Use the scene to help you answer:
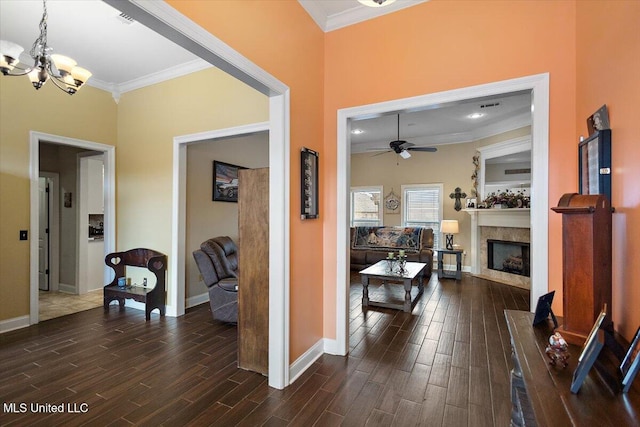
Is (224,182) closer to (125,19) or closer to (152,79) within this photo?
(152,79)

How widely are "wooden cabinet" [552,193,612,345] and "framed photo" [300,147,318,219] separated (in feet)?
5.65

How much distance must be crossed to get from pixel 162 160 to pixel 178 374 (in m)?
2.81

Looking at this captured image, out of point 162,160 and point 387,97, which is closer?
point 387,97

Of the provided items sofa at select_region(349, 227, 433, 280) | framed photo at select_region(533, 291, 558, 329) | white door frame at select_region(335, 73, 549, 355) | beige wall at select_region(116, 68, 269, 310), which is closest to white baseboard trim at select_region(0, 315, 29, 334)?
beige wall at select_region(116, 68, 269, 310)

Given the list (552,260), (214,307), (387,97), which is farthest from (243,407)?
(387,97)

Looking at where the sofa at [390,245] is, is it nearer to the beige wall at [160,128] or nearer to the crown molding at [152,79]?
the beige wall at [160,128]

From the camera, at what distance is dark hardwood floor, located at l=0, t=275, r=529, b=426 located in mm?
1952

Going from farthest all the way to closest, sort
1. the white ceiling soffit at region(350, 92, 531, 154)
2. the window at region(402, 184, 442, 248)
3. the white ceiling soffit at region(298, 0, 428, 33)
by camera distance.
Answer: the window at region(402, 184, 442, 248), the white ceiling soffit at region(350, 92, 531, 154), the white ceiling soffit at region(298, 0, 428, 33)

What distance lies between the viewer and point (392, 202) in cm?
772

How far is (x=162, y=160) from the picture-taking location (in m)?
4.02

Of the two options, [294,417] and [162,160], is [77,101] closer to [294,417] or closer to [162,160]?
[162,160]

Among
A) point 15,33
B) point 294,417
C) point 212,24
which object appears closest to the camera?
point 212,24

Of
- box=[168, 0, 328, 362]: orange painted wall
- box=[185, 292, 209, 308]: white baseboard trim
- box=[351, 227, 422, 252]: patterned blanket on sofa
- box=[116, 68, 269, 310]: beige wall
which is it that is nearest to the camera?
box=[168, 0, 328, 362]: orange painted wall

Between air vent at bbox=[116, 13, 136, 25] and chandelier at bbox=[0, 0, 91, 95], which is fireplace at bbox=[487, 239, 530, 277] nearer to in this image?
air vent at bbox=[116, 13, 136, 25]
